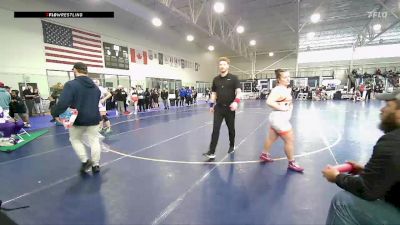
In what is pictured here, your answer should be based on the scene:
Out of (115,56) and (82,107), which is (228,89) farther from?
(115,56)

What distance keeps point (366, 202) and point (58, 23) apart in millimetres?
17058

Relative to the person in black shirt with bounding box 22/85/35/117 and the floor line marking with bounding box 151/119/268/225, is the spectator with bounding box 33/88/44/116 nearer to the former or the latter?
A: the person in black shirt with bounding box 22/85/35/117

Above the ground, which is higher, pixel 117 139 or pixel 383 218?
pixel 383 218

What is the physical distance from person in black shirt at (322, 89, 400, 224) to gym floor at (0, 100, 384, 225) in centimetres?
103

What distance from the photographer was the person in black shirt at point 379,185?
4.53 feet

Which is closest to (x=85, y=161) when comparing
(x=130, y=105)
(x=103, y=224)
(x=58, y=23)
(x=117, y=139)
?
(x=103, y=224)

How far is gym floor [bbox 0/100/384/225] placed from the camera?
2.65 m

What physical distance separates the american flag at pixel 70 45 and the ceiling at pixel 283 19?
4807mm

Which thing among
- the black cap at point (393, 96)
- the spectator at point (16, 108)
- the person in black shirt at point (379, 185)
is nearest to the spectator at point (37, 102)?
the spectator at point (16, 108)

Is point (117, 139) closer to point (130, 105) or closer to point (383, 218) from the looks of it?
point (383, 218)

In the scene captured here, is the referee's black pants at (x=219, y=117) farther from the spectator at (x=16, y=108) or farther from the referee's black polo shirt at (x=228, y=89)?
the spectator at (x=16, y=108)

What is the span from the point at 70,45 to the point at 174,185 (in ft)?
48.4

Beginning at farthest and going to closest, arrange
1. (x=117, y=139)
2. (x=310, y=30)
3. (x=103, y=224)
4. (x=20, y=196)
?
(x=310, y=30), (x=117, y=139), (x=20, y=196), (x=103, y=224)

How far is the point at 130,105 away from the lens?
19.1 metres
